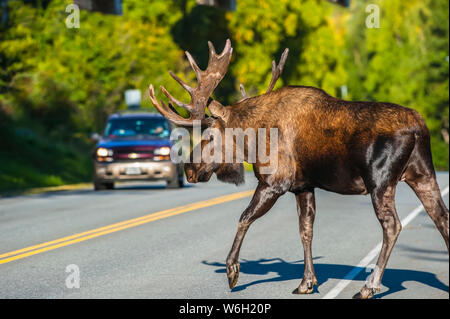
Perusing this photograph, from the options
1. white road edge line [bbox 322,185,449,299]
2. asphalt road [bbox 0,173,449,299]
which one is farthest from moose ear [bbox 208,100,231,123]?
white road edge line [bbox 322,185,449,299]

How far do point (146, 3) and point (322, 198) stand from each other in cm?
3255

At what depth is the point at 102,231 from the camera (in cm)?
1380

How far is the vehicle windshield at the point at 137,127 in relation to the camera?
23375 mm

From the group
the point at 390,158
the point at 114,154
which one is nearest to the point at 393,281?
the point at 390,158

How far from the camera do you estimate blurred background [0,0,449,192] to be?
27.6 metres

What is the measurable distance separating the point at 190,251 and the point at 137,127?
1242cm

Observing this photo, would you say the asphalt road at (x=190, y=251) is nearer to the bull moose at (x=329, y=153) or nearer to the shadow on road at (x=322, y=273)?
the shadow on road at (x=322, y=273)

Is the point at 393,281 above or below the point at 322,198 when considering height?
above

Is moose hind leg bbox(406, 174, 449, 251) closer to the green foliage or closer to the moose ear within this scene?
the moose ear

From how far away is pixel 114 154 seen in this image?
2231 cm

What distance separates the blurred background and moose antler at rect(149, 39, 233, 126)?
38.4ft

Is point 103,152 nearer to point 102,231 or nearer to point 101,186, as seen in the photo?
point 101,186

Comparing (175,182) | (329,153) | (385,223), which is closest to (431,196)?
(385,223)
